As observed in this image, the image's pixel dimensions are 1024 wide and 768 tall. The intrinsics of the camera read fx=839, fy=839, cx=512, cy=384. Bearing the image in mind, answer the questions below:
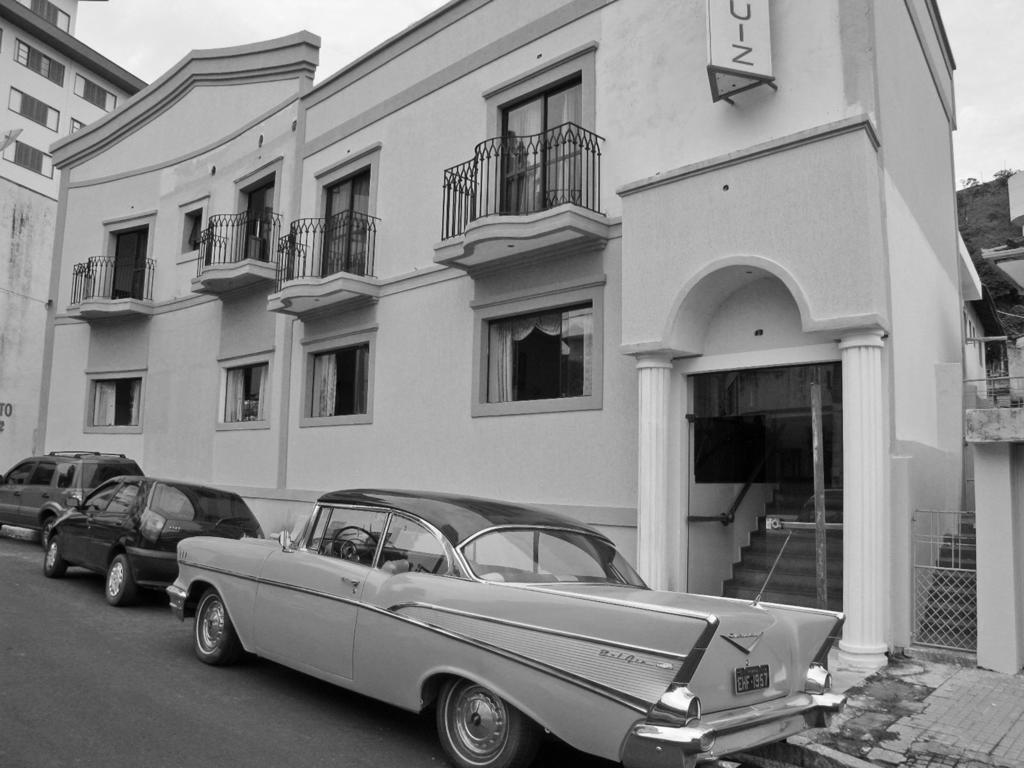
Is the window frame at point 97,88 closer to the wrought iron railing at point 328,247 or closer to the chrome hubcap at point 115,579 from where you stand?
the wrought iron railing at point 328,247

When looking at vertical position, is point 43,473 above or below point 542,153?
below

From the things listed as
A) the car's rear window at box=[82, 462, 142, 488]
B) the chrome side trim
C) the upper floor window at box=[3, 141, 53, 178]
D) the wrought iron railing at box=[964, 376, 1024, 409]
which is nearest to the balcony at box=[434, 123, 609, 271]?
the wrought iron railing at box=[964, 376, 1024, 409]

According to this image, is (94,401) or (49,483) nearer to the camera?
(49,483)

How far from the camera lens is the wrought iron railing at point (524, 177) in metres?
10.6

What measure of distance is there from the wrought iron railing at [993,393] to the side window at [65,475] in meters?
13.1

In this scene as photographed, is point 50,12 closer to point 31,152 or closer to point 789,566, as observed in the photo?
point 31,152

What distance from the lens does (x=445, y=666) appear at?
4.80 metres

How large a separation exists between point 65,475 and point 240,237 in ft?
19.1

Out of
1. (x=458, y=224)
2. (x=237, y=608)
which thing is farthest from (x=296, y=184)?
(x=237, y=608)

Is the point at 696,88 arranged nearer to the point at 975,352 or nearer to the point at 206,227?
the point at 975,352

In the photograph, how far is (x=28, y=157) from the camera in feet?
144

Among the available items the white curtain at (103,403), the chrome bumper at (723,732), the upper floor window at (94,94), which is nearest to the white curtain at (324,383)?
the white curtain at (103,403)

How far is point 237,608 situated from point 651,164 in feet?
21.9

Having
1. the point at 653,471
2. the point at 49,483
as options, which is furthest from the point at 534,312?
the point at 49,483
